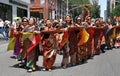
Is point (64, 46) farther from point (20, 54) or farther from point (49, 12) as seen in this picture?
point (49, 12)

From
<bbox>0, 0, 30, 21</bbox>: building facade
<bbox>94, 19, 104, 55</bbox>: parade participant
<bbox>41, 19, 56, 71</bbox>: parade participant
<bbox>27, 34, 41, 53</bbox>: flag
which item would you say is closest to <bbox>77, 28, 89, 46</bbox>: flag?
<bbox>41, 19, 56, 71</bbox>: parade participant

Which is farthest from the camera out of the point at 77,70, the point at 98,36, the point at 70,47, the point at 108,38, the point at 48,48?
the point at 108,38

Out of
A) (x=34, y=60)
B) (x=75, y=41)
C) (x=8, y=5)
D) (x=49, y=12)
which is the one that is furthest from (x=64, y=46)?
(x=49, y=12)

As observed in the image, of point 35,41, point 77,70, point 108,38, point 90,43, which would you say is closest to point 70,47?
point 77,70

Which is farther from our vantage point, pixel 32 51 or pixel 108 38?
pixel 108 38

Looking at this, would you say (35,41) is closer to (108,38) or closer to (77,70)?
(77,70)

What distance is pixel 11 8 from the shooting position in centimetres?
4844

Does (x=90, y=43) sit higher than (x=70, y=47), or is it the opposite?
(x=70, y=47)

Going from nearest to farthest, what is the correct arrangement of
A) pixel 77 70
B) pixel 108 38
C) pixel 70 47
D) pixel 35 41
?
pixel 35 41, pixel 77 70, pixel 70 47, pixel 108 38

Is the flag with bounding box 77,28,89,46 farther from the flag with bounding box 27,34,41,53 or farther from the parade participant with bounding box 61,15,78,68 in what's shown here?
the flag with bounding box 27,34,41,53

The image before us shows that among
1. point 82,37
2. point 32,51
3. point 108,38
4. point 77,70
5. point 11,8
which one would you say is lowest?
point 77,70

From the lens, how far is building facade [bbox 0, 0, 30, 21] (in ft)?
147

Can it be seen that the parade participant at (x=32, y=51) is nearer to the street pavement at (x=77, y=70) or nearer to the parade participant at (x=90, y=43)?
the street pavement at (x=77, y=70)

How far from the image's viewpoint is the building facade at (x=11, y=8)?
4475 centimetres
